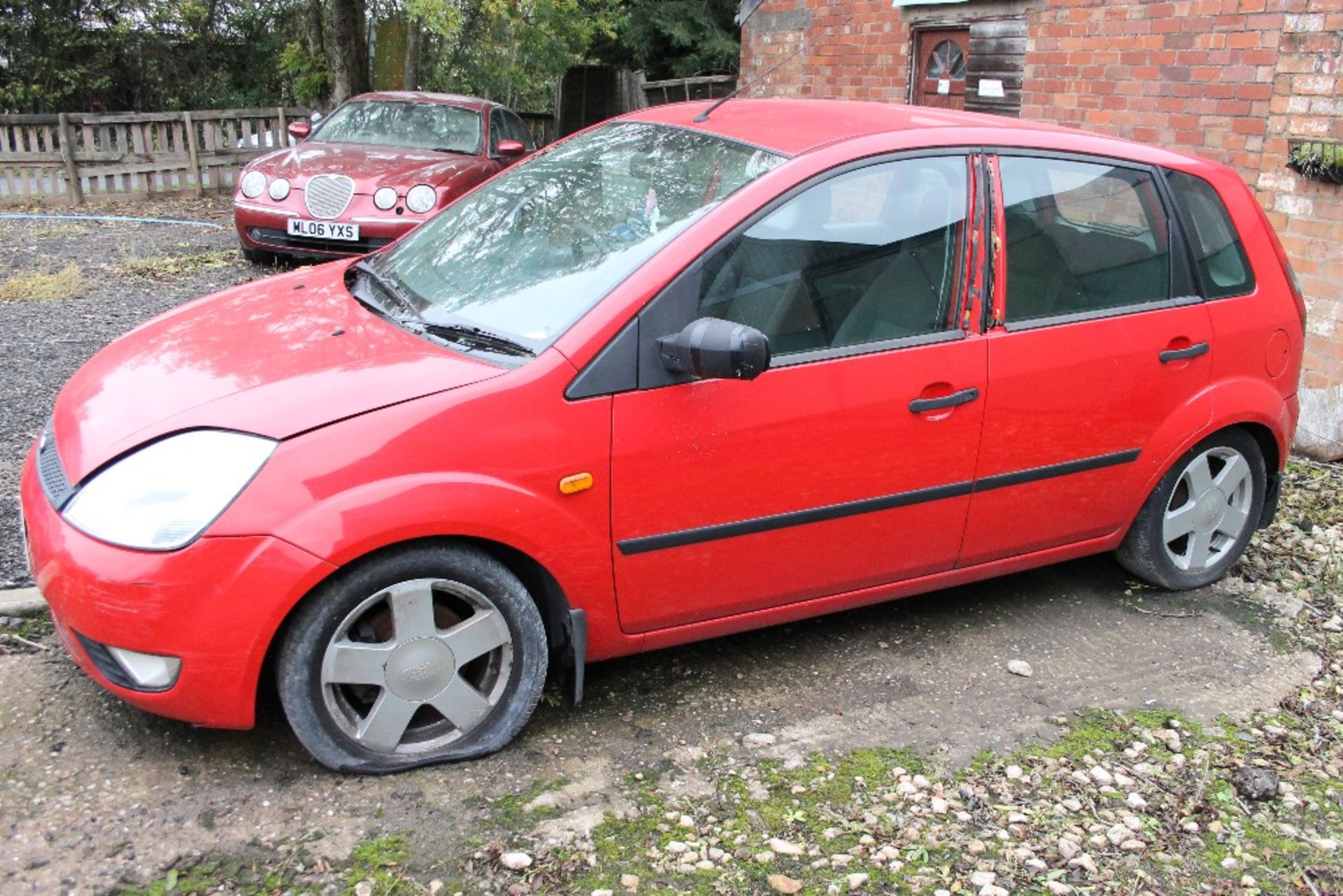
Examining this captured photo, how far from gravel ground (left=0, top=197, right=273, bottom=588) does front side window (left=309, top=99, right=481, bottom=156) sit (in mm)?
1417

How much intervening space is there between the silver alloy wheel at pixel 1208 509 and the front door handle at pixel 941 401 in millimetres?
1167

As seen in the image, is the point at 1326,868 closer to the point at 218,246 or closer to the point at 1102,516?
the point at 1102,516

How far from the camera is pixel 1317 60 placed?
20.4 feet

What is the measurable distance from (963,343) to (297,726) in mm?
2200

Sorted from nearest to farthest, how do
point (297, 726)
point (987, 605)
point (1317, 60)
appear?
point (297, 726) → point (987, 605) → point (1317, 60)

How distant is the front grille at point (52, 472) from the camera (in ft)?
10.00

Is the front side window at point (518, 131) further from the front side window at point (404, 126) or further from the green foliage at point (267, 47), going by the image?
the green foliage at point (267, 47)

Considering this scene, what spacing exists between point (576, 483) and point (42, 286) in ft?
22.9

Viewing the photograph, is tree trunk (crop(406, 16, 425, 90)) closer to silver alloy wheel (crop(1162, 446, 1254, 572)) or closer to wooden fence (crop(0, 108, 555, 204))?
wooden fence (crop(0, 108, 555, 204))

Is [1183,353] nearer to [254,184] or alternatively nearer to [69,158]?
[254,184]

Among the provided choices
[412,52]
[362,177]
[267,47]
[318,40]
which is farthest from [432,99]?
[267,47]

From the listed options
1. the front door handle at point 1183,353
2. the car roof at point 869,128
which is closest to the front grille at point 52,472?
the car roof at point 869,128

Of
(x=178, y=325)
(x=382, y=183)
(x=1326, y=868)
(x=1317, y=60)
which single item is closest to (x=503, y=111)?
(x=382, y=183)

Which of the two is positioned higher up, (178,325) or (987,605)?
(178,325)
